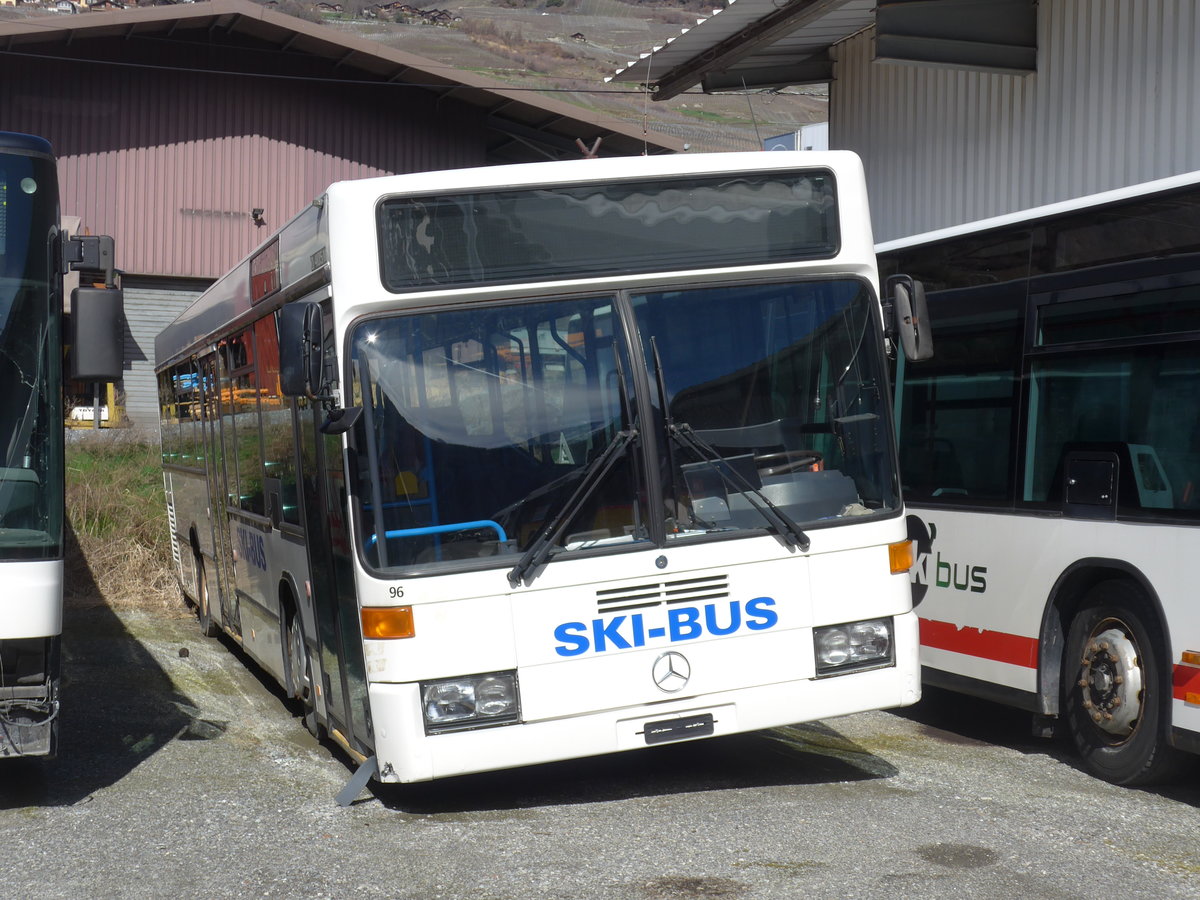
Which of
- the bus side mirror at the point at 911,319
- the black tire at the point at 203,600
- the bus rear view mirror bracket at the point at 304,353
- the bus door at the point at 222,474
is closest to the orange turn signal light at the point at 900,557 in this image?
the bus side mirror at the point at 911,319

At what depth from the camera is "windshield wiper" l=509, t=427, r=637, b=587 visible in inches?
238

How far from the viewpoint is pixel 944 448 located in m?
8.51

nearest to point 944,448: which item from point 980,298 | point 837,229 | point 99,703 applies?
point 980,298

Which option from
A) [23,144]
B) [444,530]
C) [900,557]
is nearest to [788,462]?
[900,557]

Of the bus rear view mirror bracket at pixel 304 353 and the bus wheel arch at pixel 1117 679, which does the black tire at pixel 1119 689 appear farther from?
the bus rear view mirror bracket at pixel 304 353

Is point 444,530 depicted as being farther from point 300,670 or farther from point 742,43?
point 742,43

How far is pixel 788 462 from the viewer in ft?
21.1

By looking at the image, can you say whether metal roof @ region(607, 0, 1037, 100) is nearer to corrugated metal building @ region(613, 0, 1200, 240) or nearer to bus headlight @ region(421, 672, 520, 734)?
corrugated metal building @ region(613, 0, 1200, 240)

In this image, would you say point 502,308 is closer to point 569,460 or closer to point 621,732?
point 569,460

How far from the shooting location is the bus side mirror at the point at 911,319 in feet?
22.0

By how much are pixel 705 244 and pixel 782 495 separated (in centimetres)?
118

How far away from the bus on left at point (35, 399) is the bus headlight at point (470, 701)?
1.76 metres

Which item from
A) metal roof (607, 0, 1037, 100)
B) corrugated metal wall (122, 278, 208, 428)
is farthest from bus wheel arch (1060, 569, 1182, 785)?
corrugated metal wall (122, 278, 208, 428)

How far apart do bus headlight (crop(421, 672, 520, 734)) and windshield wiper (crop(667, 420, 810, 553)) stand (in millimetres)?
1236
